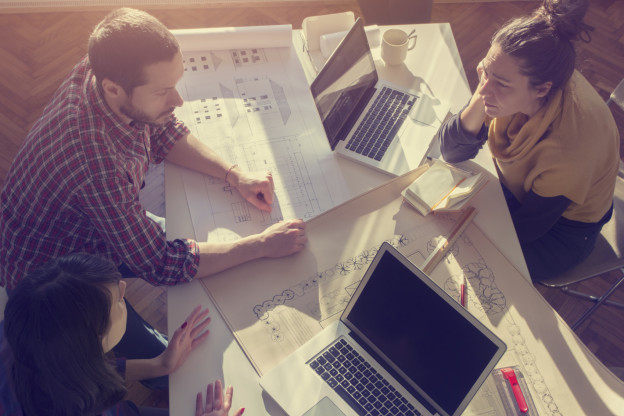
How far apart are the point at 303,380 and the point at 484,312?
0.48 metres

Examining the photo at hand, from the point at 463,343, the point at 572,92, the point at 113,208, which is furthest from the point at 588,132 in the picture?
the point at 113,208

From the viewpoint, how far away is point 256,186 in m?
1.41

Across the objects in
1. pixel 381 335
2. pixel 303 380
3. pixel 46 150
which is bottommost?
pixel 303 380

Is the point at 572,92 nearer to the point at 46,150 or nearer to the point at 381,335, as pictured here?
the point at 381,335

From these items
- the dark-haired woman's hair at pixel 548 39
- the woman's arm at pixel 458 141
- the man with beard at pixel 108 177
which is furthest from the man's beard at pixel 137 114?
the dark-haired woman's hair at pixel 548 39

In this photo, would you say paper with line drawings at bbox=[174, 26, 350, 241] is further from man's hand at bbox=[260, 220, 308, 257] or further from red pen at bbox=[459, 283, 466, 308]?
red pen at bbox=[459, 283, 466, 308]

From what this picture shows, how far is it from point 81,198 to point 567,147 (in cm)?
124

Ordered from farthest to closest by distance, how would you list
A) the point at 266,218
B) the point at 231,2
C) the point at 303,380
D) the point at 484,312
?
the point at 231,2 < the point at 266,218 < the point at 484,312 < the point at 303,380

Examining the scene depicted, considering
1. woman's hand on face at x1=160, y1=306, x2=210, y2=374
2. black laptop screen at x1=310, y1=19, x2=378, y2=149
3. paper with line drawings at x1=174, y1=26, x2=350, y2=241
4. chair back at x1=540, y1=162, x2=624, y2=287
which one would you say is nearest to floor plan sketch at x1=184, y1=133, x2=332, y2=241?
paper with line drawings at x1=174, y1=26, x2=350, y2=241

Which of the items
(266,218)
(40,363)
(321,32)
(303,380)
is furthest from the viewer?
(321,32)

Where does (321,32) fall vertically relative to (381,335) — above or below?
above

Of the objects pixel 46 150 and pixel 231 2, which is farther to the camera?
pixel 231 2

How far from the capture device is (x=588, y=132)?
1.37 m

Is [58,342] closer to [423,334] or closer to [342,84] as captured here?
[423,334]
